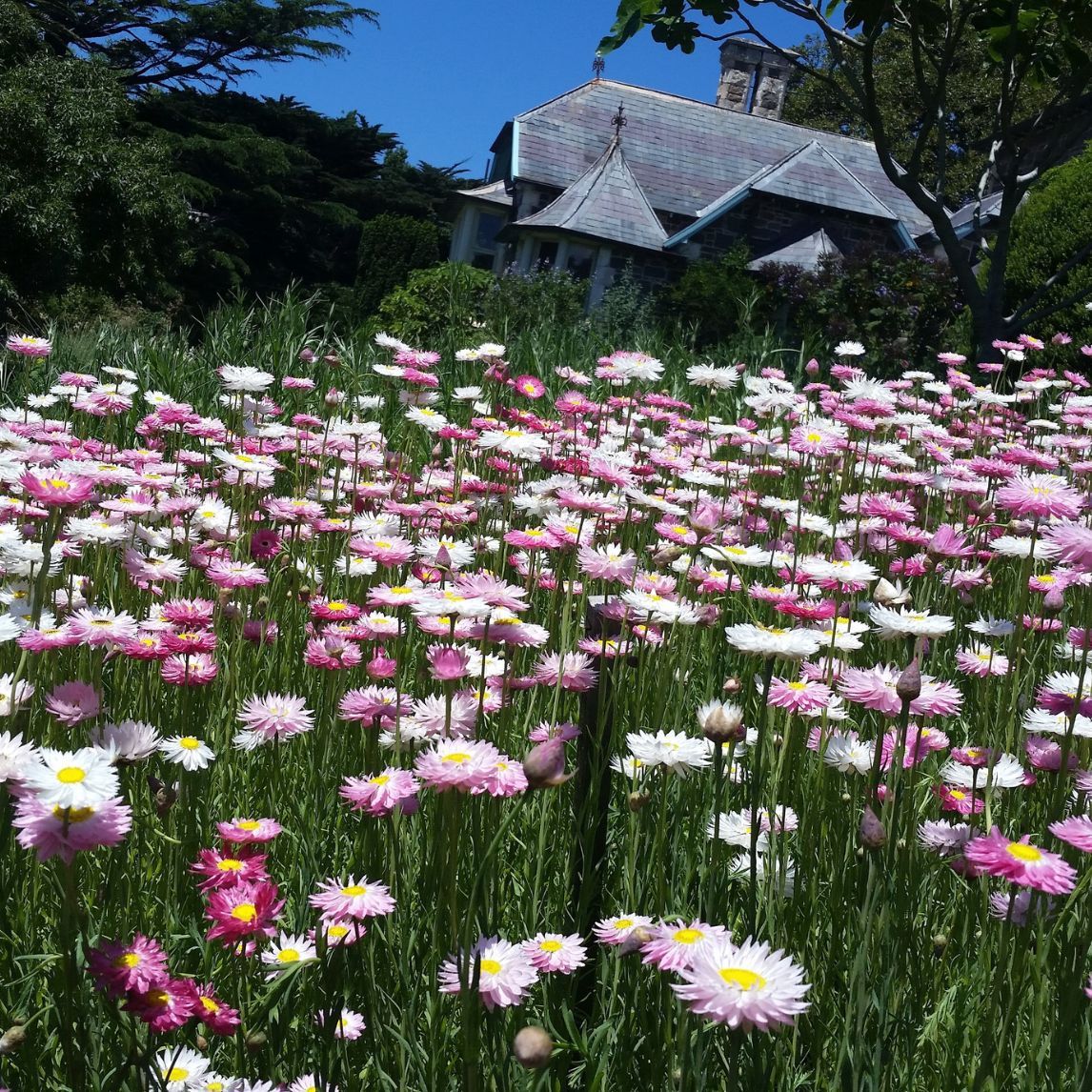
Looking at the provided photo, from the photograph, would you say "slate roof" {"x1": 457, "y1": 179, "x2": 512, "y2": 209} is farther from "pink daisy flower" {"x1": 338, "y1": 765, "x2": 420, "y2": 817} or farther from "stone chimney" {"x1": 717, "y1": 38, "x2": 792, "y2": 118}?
"pink daisy flower" {"x1": 338, "y1": 765, "x2": 420, "y2": 817}

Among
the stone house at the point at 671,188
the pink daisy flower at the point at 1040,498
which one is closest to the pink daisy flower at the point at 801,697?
the pink daisy flower at the point at 1040,498

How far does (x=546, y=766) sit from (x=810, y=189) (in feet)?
86.5

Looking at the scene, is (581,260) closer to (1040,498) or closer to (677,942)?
(1040,498)

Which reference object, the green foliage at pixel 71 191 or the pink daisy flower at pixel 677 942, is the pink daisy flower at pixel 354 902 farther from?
the green foliage at pixel 71 191

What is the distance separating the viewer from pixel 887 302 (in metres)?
9.61

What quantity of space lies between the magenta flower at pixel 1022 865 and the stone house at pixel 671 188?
21.5 metres

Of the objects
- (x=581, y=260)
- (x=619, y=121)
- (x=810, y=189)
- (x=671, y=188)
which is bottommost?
(x=581, y=260)

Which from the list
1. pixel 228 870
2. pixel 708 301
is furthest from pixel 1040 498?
pixel 708 301

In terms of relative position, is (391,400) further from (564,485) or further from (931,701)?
(931,701)

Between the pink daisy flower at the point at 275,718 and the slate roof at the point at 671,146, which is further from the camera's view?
the slate roof at the point at 671,146

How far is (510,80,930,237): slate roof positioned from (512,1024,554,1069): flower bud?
27809 millimetres

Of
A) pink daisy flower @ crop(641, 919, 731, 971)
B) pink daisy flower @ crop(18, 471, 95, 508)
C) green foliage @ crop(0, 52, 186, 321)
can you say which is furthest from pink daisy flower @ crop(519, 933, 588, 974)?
green foliage @ crop(0, 52, 186, 321)

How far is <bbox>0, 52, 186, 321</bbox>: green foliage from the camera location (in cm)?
1628

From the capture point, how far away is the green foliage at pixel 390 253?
100 ft
